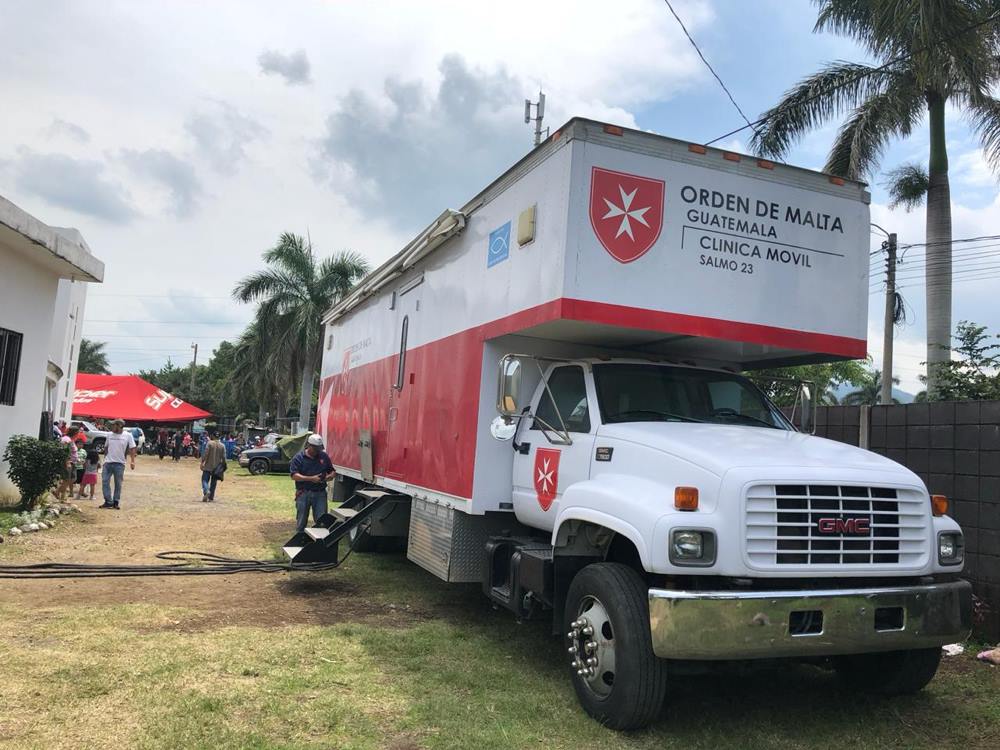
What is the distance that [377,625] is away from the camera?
668 cm

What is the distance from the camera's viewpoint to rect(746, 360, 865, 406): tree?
22.0ft

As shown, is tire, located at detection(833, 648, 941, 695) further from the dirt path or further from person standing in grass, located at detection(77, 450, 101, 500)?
person standing in grass, located at detection(77, 450, 101, 500)

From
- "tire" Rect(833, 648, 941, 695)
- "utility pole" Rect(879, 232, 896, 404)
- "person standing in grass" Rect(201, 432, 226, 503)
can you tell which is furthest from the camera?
"utility pole" Rect(879, 232, 896, 404)

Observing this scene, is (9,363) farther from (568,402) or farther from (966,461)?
(966,461)

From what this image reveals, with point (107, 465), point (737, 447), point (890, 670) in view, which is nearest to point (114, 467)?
point (107, 465)

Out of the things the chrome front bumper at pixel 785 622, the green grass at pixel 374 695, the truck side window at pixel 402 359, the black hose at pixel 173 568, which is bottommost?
the green grass at pixel 374 695

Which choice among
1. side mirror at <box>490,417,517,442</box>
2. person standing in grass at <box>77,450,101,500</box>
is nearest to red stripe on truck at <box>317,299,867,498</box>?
side mirror at <box>490,417,517,442</box>

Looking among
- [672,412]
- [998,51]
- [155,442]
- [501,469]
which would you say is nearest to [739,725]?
[672,412]

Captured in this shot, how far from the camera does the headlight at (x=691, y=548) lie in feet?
13.7

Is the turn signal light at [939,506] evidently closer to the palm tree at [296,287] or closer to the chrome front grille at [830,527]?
the chrome front grille at [830,527]

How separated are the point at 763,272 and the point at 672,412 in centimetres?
120

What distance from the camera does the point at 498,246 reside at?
21.0ft

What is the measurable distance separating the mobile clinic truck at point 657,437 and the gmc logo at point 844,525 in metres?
0.01

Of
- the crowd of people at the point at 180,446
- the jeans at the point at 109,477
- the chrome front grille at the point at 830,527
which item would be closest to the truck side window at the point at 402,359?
the chrome front grille at the point at 830,527
